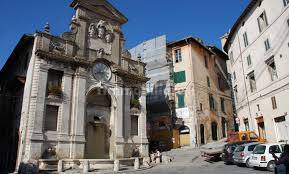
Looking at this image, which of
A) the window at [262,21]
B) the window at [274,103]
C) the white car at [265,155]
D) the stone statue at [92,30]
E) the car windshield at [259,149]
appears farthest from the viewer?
the window at [262,21]

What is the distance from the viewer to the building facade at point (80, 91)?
20.8m

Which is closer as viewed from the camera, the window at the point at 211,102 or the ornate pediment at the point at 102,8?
the ornate pediment at the point at 102,8

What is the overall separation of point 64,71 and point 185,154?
497 inches

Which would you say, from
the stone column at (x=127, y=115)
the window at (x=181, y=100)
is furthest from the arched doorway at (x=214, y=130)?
the stone column at (x=127, y=115)

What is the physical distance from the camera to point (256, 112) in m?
27.2

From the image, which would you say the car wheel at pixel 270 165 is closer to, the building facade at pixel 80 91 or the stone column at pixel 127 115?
the building facade at pixel 80 91

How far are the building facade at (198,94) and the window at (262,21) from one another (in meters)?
9.84

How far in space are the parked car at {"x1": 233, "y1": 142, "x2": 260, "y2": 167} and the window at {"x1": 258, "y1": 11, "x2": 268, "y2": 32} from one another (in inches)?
495

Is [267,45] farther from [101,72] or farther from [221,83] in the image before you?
[221,83]

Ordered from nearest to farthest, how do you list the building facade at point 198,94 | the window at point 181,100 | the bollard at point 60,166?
the bollard at point 60,166
the building facade at point 198,94
the window at point 181,100

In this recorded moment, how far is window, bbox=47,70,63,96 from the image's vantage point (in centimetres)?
2155

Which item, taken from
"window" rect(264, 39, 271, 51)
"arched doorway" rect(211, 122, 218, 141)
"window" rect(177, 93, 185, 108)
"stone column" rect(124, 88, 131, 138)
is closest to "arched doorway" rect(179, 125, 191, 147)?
"window" rect(177, 93, 185, 108)

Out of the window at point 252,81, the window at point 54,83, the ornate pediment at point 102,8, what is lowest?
the window at point 54,83

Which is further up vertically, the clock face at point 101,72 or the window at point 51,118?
the clock face at point 101,72
